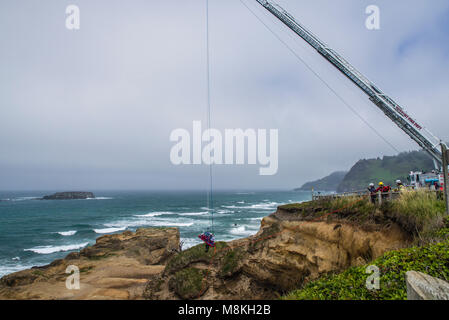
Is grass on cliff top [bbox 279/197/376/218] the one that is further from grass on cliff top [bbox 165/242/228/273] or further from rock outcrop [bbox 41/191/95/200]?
rock outcrop [bbox 41/191/95/200]

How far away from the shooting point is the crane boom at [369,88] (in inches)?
421

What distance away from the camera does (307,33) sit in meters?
12.1

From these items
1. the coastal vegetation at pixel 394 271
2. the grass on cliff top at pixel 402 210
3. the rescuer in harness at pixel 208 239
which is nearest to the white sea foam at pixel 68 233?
the rescuer in harness at pixel 208 239

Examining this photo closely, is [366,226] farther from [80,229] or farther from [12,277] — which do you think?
[80,229]

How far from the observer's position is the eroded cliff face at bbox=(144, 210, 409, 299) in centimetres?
857

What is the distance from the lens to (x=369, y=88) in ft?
37.2

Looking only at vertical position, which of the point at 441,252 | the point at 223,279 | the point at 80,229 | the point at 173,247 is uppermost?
the point at 441,252

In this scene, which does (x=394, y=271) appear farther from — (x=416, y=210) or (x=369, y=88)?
(x=369, y=88)

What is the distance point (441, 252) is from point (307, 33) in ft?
39.2

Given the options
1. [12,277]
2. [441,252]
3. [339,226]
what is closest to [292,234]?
[339,226]

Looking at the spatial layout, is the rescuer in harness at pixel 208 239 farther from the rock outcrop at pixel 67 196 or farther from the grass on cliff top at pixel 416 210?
the rock outcrop at pixel 67 196

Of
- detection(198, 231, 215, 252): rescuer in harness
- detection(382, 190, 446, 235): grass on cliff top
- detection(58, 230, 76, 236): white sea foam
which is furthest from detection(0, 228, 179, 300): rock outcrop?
detection(58, 230, 76, 236): white sea foam

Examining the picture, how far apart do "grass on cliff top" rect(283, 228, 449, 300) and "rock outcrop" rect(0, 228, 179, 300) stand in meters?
10.0

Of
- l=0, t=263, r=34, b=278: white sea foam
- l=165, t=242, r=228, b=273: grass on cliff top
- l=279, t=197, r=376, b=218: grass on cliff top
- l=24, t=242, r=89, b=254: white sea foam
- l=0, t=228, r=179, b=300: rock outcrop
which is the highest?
l=279, t=197, r=376, b=218: grass on cliff top
